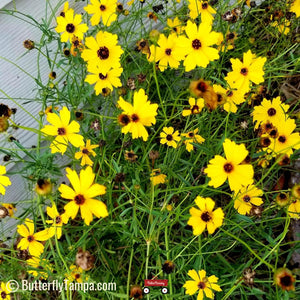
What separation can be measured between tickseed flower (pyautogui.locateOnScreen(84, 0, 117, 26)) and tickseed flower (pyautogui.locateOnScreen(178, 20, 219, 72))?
0.24 meters

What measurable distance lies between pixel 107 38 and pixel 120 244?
0.58 m

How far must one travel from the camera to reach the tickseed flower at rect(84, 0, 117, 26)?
91 cm

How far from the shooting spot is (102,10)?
0.92 meters

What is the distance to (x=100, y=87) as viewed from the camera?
875 millimetres

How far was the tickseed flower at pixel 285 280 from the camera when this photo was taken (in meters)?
0.56

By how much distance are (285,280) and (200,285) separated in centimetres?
21

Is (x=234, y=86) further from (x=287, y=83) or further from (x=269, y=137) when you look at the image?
(x=287, y=83)

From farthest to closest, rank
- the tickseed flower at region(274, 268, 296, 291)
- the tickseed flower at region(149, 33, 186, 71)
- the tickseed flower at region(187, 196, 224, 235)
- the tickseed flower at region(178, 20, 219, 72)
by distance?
the tickseed flower at region(149, 33, 186, 71) → the tickseed flower at region(178, 20, 219, 72) → the tickseed flower at region(187, 196, 224, 235) → the tickseed flower at region(274, 268, 296, 291)

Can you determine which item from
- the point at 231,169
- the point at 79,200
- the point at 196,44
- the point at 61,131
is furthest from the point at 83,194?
the point at 196,44

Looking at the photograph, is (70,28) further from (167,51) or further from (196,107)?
(196,107)

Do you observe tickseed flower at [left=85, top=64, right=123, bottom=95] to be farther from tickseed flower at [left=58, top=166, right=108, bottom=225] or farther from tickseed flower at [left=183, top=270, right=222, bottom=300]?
tickseed flower at [left=183, top=270, right=222, bottom=300]

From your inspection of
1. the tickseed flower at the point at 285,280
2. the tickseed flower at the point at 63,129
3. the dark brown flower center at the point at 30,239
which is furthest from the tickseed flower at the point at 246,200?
the dark brown flower center at the point at 30,239

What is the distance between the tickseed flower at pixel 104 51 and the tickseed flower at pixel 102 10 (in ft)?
0.31

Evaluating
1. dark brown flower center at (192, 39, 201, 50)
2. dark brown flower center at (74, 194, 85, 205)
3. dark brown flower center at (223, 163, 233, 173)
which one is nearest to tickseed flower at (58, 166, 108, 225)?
dark brown flower center at (74, 194, 85, 205)
